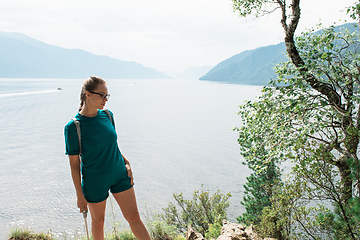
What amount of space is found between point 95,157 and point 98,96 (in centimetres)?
52

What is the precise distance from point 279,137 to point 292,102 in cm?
62

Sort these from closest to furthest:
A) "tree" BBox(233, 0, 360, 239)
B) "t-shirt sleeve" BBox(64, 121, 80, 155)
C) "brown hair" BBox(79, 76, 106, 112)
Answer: "t-shirt sleeve" BBox(64, 121, 80, 155) → "brown hair" BBox(79, 76, 106, 112) → "tree" BBox(233, 0, 360, 239)

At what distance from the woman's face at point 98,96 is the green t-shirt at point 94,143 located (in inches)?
4.5

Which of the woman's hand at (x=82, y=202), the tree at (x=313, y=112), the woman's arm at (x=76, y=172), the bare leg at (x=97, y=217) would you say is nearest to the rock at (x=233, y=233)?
the tree at (x=313, y=112)

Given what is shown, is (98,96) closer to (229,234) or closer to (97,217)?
(97,217)

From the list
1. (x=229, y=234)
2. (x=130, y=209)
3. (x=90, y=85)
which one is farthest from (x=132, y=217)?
(x=229, y=234)

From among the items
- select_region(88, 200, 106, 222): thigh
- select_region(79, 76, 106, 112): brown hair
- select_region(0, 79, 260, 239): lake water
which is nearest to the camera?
select_region(79, 76, 106, 112): brown hair

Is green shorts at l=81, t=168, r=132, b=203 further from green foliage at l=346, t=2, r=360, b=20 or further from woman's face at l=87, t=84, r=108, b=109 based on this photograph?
green foliage at l=346, t=2, r=360, b=20

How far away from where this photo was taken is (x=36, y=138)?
84.0 feet

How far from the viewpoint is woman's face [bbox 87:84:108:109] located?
79.7 inches

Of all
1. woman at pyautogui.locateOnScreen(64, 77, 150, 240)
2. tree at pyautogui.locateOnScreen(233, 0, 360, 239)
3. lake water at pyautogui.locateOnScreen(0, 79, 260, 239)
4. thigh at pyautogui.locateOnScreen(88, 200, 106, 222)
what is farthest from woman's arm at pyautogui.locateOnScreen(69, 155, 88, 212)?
lake water at pyautogui.locateOnScreen(0, 79, 260, 239)

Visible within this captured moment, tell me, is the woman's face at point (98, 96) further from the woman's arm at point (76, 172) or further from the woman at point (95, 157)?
the woman's arm at point (76, 172)

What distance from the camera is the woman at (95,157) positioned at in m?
1.98

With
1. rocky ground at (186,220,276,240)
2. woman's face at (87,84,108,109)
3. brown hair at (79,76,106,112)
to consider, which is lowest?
rocky ground at (186,220,276,240)
